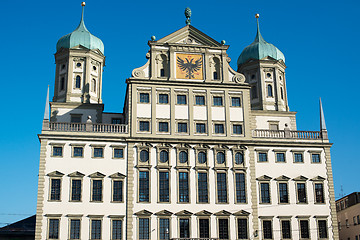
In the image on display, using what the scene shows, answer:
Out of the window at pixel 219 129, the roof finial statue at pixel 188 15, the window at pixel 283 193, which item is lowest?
the window at pixel 283 193

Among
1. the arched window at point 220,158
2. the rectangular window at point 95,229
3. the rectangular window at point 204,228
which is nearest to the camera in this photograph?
the rectangular window at point 95,229

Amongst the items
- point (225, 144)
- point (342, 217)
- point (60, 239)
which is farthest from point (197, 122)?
point (342, 217)

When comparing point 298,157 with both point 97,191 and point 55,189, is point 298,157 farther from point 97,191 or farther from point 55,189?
point 55,189

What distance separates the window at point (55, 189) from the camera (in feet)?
168

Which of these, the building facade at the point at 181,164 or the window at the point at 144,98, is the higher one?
the window at the point at 144,98

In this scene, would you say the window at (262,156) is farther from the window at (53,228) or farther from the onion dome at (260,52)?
the window at (53,228)

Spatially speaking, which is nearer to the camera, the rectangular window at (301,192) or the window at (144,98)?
the rectangular window at (301,192)

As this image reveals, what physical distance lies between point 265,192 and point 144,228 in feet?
44.8

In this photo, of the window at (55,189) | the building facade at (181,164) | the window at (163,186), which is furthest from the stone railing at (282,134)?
the window at (55,189)

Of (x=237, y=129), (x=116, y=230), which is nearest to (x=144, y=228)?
(x=116, y=230)

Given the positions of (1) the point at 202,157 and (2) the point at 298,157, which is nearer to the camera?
(1) the point at 202,157

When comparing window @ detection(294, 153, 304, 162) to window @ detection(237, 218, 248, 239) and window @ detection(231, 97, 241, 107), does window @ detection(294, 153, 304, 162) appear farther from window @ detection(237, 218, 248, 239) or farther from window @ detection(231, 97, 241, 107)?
window @ detection(237, 218, 248, 239)

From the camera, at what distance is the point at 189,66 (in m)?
58.9

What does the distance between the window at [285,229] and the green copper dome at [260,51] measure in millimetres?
22988
